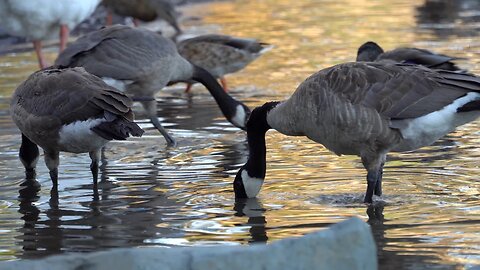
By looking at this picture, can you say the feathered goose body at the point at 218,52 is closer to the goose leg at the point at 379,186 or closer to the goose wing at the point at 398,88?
the goose wing at the point at 398,88

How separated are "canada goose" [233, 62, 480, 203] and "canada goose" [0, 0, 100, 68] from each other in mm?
7654

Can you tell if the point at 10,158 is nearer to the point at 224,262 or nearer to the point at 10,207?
the point at 10,207

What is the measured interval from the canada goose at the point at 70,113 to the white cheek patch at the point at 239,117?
2.50m

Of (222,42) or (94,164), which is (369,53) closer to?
(222,42)

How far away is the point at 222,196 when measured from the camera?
26.6 ft

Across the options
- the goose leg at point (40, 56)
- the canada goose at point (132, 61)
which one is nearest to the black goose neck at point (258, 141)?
the canada goose at point (132, 61)

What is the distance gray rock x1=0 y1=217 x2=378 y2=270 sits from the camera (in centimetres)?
493

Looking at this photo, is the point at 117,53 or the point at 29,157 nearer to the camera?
the point at 29,157

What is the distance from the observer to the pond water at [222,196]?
6848mm

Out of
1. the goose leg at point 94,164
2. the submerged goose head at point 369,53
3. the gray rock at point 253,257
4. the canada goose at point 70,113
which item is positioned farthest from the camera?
the submerged goose head at point 369,53

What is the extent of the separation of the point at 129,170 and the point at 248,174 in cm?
164

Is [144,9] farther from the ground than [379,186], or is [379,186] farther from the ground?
[379,186]

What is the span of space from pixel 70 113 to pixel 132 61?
2418 mm

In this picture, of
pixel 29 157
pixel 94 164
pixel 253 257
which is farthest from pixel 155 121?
pixel 253 257
